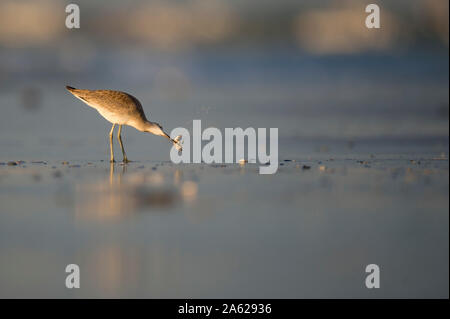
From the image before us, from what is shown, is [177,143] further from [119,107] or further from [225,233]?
[225,233]

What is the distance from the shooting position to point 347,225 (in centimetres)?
537

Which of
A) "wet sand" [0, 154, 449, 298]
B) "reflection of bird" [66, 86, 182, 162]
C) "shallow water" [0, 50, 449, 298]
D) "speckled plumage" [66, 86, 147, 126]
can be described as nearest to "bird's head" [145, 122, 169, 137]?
"reflection of bird" [66, 86, 182, 162]

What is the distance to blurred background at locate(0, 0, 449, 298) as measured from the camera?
4.35 metres

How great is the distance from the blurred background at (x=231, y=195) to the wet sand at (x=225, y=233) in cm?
1

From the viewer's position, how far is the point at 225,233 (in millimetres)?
5203

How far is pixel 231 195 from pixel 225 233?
1.39 metres

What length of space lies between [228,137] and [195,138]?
0.54 m

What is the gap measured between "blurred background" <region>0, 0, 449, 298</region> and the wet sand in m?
0.01

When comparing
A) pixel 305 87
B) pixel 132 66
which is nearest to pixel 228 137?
pixel 305 87

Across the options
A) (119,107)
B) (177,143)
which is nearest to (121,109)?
(119,107)

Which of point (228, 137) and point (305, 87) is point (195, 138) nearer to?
point (228, 137)

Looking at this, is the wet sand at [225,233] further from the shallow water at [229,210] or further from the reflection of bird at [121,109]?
the reflection of bird at [121,109]

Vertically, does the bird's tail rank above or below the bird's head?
below

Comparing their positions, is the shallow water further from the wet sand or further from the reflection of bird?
the reflection of bird
